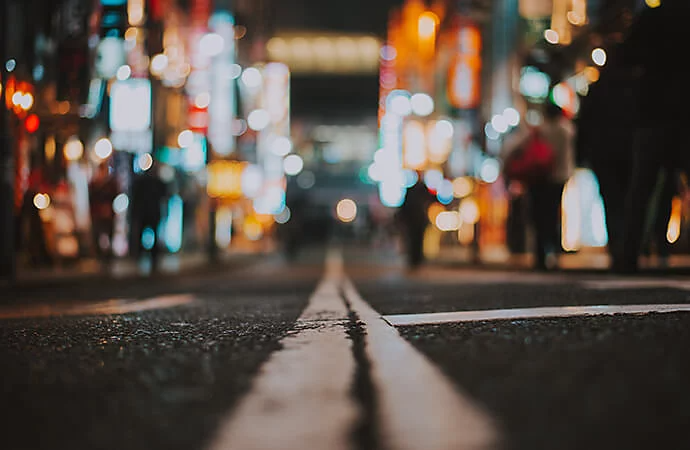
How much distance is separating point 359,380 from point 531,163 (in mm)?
10264

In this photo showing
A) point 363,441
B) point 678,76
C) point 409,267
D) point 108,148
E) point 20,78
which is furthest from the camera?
point 108,148

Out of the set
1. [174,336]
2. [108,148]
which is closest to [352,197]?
[108,148]

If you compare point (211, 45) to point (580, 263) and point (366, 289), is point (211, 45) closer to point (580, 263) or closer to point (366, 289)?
point (580, 263)

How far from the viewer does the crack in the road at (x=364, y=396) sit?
229 centimetres

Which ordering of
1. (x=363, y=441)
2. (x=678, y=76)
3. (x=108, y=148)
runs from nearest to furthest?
(x=363, y=441), (x=678, y=76), (x=108, y=148)

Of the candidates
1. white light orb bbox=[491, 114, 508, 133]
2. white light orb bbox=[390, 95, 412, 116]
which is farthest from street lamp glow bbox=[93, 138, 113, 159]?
white light orb bbox=[390, 95, 412, 116]

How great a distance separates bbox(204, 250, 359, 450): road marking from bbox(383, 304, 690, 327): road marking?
2.94 ft

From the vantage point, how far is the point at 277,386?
311 centimetres

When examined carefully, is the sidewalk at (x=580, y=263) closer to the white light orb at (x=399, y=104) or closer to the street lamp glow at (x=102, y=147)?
the street lamp glow at (x=102, y=147)

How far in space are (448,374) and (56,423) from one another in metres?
1.23

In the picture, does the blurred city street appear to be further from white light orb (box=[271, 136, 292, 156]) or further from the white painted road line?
white light orb (box=[271, 136, 292, 156])

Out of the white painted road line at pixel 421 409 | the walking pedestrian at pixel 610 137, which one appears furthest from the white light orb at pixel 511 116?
the white painted road line at pixel 421 409

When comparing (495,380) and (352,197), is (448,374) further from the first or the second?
(352,197)

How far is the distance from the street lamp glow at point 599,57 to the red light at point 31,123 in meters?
8.57
